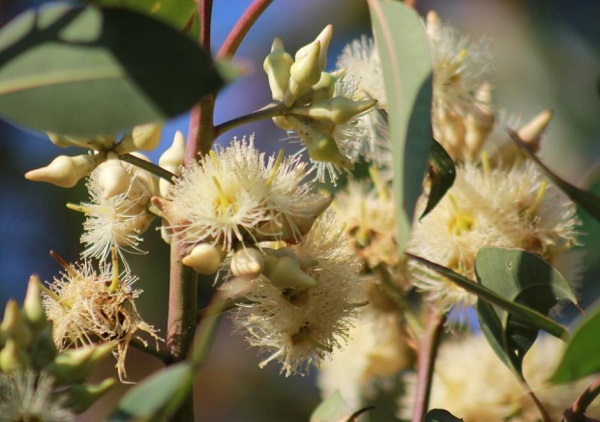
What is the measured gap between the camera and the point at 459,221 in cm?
118

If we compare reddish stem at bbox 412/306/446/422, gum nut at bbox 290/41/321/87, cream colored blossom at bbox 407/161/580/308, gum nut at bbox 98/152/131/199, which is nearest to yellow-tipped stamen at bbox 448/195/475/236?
cream colored blossom at bbox 407/161/580/308

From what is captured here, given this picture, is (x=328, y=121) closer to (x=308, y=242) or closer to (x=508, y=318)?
(x=308, y=242)

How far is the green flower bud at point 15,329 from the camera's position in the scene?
77cm

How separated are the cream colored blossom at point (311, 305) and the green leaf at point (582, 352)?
0.98 feet

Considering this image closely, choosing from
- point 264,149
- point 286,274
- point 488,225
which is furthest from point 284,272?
point 264,149

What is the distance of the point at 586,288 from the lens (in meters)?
1.35

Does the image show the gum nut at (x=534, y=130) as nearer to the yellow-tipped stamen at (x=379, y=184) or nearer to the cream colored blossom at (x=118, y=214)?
the yellow-tipped stamen at (x=379, y=184)

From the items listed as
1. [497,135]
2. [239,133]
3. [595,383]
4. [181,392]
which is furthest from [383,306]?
[239,133]

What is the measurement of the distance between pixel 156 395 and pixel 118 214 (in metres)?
0.35

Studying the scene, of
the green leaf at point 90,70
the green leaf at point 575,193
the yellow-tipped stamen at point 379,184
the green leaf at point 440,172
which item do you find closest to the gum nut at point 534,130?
the yellow-tipped stamen at point 379,184

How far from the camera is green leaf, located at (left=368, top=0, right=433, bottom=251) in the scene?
0.67m

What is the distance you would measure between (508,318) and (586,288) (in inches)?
15.0

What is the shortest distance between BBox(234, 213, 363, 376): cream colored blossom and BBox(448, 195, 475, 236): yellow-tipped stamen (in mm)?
181

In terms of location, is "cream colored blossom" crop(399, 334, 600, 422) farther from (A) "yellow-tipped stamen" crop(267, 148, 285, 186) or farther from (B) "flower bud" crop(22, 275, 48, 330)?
(B) "flower bud" crop(22, 275, 48, 330)
